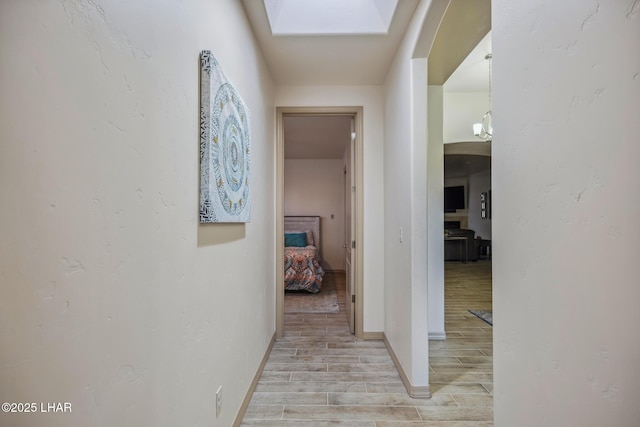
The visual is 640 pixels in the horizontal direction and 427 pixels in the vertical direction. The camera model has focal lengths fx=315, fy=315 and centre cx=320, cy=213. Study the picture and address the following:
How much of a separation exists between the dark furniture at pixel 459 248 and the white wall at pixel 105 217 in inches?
325

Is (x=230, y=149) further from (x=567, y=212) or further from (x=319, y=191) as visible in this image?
(x=319, y=191)

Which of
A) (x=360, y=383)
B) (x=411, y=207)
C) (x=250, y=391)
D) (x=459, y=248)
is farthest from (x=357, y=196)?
Answer: (x=459, y=248)

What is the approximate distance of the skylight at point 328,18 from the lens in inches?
86.5

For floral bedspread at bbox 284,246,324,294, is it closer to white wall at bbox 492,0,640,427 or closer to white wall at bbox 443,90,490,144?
white wall at bbox 443,90,490,144

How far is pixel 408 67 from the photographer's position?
7.14 feet

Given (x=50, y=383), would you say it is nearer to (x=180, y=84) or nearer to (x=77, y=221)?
(x=77, y=221)

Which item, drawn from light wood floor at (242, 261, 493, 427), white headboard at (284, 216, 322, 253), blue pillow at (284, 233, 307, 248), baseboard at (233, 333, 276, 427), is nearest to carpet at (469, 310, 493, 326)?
Result: light wood floor at (242, 261, 493, 427)

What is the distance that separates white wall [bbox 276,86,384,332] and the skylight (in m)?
0.88

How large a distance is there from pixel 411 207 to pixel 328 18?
146cm

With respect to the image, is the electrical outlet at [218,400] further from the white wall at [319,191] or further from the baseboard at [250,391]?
the white wall at [319,191]

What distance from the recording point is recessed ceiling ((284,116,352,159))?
174 inches

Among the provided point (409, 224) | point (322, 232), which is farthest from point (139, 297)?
point (322, 232)

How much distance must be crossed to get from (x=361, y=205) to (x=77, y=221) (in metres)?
2.66

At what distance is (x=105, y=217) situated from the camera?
0.72 m
